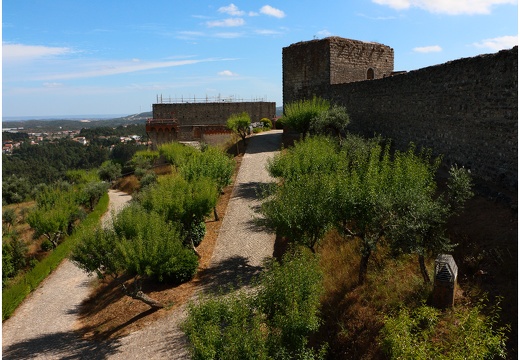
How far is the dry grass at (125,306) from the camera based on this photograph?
10602 millimetres

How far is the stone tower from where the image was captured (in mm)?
23312

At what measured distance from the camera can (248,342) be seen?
574 centimetres

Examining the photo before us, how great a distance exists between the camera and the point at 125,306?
11.8 meters

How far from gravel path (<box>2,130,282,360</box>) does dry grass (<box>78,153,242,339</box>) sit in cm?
32

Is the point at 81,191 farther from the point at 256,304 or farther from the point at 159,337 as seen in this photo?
the point at 256,304

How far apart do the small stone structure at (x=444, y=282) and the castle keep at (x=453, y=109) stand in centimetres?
430

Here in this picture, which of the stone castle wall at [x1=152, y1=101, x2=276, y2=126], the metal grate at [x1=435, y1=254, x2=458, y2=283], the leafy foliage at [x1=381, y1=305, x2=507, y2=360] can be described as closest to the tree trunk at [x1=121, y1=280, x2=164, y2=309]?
the leafy foliage at [x1=381, y1=305, x2=507, y2=360]

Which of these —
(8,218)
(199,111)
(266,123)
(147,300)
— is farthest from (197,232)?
(199,111)

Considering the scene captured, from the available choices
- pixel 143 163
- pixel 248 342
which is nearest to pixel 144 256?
pixel 248 342

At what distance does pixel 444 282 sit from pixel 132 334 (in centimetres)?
743

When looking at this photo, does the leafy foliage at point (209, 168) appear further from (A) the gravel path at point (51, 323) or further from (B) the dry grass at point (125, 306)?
(A) the gravel path at point (51, 323)

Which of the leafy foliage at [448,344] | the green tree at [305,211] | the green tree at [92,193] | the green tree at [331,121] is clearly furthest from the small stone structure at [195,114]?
the leafy foliage at [448,344]

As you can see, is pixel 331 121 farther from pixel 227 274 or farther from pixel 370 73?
pixel 227 274

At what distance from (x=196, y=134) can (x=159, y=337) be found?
29104 millimetres
